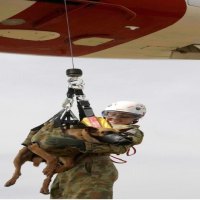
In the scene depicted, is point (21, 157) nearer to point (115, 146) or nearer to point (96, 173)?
point (96, 173)

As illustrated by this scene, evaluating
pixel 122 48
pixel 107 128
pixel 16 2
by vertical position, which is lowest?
pixel 122 48

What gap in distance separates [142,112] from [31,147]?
106 centimetres

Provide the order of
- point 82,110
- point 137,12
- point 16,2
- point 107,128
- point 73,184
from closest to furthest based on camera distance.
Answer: point 107,128, point 82,110, point 73,184, point 16,2, point 137,12

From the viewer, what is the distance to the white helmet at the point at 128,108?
4.38 meters

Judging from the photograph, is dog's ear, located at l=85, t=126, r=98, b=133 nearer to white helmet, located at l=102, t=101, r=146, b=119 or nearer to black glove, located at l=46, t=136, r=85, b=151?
black glove, located at l=46, t=136, r=85, b=151

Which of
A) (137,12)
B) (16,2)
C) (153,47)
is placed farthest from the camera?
(153,47)

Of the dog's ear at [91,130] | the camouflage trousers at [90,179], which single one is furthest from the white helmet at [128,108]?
the dog's ear at [91,130]

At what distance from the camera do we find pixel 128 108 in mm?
4387

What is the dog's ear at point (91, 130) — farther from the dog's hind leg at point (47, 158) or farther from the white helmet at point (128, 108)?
the white helmet at point (128, 108)

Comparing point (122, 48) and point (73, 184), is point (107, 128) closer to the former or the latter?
point (73, 184)

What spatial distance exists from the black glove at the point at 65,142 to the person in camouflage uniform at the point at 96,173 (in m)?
0.49

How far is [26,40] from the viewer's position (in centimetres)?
773

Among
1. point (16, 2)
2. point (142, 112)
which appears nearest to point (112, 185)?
point (142, 112)

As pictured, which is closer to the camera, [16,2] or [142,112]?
[142,112]
